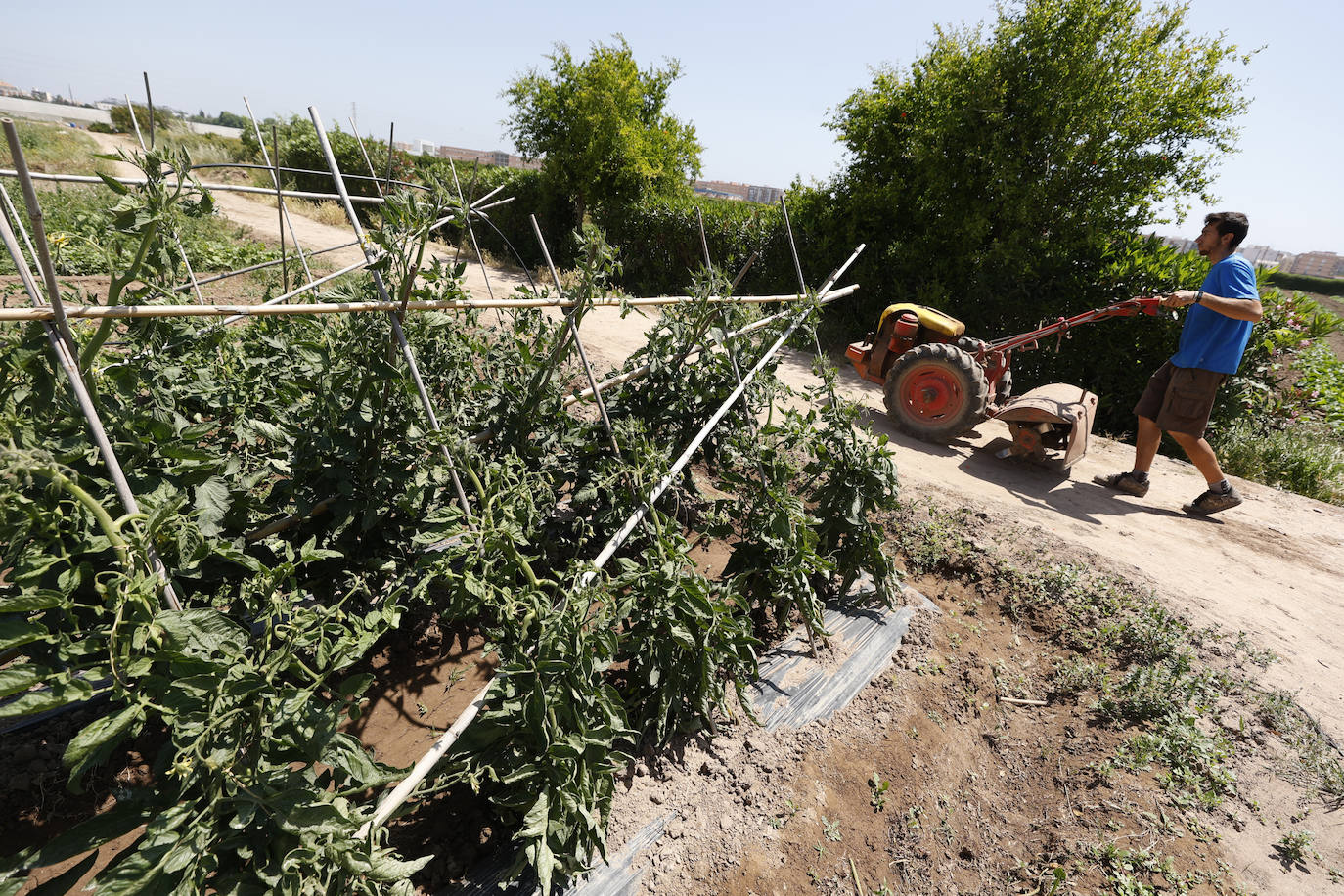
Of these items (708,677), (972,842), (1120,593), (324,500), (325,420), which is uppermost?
(325,420)

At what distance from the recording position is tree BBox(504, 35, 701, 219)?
11.4 metres

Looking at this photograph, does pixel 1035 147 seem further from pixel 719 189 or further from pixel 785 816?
pixel 719 189

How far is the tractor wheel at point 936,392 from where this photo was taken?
538cm

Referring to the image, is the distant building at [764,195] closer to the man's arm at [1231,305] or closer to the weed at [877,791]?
the man's arm at [1231,305]

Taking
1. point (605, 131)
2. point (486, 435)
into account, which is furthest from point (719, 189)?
point (486, 435)

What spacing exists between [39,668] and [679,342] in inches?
96.9

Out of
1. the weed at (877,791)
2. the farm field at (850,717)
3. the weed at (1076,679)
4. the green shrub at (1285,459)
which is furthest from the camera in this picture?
the green shrub at (1285,459)

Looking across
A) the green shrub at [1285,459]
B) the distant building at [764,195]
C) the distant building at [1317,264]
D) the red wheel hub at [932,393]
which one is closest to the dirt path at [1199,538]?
the red wheel hub at [932,393]

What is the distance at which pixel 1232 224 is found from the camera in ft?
14.2

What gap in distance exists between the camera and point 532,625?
1.99 m

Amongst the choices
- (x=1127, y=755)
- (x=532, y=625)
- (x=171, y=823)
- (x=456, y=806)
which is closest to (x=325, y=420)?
(x=532, y=625)

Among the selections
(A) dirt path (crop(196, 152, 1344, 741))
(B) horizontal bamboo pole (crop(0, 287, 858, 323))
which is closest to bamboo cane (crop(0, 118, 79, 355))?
(B) horizontal bamboo pole (crop(0, 287, 858, 323))

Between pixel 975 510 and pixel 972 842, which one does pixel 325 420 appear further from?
pixel 975 510

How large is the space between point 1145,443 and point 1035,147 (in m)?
3.96
